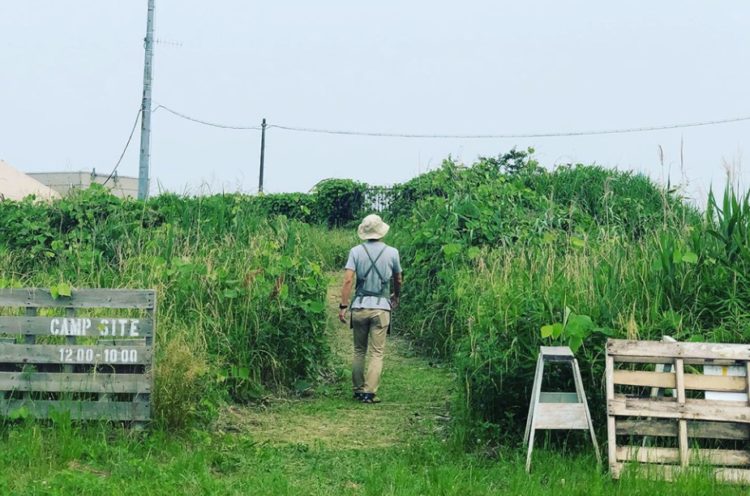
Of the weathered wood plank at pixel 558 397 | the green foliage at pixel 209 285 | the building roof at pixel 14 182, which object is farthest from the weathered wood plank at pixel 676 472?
the building roof at pixel 14 182

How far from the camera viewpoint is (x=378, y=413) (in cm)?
838

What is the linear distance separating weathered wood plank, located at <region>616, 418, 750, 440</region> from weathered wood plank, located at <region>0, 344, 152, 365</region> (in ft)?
12.1

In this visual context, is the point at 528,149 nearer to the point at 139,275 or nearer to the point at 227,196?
the point at 227,196

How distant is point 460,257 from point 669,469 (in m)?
6.48

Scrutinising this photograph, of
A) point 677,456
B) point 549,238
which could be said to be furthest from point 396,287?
point 677,456

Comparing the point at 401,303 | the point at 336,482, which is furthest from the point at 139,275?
the point at 401,303

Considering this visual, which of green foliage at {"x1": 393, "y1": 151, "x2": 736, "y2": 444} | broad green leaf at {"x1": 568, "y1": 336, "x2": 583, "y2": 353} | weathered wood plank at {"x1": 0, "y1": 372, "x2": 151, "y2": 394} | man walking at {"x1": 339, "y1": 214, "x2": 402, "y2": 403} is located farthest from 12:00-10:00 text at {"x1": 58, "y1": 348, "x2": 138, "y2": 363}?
broad green leaf at {"x1": 568, "y1": 336, "x2": 583, "y2": 353}

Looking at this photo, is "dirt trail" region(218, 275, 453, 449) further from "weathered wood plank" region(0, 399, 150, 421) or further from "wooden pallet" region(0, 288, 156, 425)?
"wooden pallet" region(0, 288, 156, 425)

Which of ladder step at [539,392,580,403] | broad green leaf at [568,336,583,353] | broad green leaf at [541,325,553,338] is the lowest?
ladder step at [539,392,580,403]

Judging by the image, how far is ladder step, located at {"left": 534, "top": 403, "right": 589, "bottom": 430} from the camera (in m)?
6.21

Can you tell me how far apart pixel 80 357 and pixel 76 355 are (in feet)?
0.11

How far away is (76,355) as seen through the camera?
6.73 metres

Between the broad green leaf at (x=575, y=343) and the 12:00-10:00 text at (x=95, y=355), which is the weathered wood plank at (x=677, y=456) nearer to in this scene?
the broad green leaf at (x=575, y=343)

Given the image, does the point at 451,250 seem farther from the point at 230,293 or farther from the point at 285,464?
the point at 285,464
